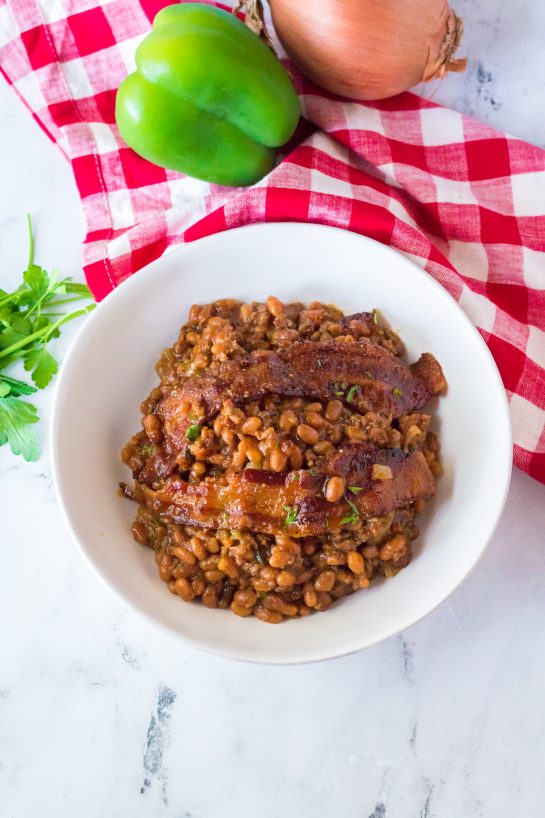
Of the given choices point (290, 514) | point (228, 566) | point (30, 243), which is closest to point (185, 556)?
point (228, 566)

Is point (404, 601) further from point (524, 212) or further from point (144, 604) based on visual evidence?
point (524, 212)

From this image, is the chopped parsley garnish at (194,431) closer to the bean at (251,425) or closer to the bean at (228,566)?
the bean at (251,425)

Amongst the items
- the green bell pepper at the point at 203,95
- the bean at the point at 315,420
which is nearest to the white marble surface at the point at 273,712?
the bean at the point at 315,420

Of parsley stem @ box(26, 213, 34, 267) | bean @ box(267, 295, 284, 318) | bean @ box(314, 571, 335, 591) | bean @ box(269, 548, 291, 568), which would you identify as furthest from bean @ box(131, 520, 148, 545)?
parsley stem @ box(26, 213, 34, 267)

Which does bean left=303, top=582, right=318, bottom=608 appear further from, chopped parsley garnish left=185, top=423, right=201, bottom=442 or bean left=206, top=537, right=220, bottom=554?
chopped parsley garnish left=185, top=423, right=201, bottom=442

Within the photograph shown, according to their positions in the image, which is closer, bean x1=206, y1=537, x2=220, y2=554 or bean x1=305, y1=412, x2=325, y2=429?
bean x1=305, y1=412, x2=325, y2=429
